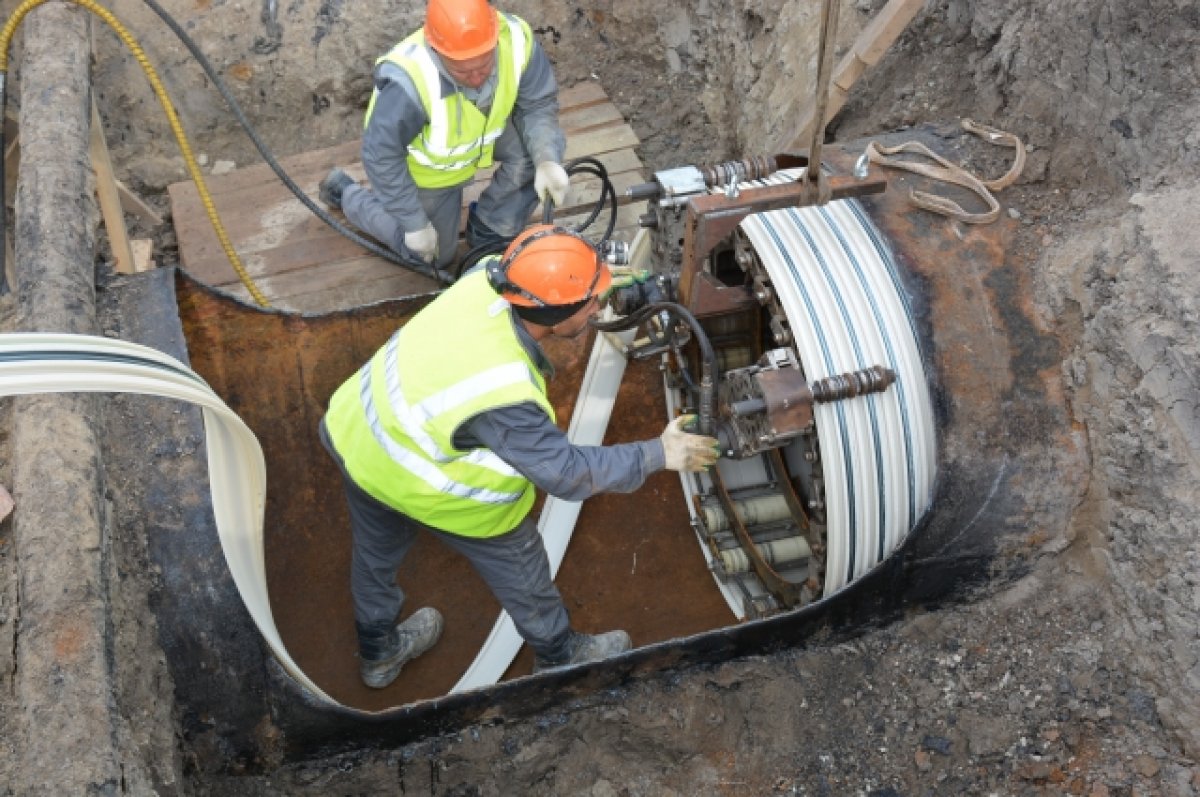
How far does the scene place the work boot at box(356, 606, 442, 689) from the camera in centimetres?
446

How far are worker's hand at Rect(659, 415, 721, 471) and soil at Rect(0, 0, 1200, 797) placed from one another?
30.5 inches

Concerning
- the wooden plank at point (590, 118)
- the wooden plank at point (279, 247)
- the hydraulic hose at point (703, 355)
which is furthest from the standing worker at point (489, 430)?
the wooden plank at point (590, 118)

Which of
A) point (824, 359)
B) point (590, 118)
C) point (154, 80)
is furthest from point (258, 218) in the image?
point (824, 359)

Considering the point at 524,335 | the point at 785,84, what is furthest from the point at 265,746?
the point at 785,84

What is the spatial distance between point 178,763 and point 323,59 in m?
4.55

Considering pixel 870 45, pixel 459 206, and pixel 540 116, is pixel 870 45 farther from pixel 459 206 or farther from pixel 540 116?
pixel 459 206

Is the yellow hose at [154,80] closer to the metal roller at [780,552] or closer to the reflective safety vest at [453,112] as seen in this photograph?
the reflective safety vest at [453,112]

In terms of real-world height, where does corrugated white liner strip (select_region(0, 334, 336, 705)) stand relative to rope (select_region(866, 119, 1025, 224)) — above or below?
below

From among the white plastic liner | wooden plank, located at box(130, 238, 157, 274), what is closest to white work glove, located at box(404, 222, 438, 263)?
wooden plank, located at box(130, 238, 157, 274)

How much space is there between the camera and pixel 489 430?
3389 mm

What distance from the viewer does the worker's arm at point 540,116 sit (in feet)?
16.7

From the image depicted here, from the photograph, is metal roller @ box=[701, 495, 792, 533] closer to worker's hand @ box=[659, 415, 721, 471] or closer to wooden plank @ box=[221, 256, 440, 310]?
worker's hand @ box=[659, 415, 721, 471]

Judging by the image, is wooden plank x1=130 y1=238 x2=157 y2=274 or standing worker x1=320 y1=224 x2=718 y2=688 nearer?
standing worker x1=320 y1=224 x2=718 y2=688

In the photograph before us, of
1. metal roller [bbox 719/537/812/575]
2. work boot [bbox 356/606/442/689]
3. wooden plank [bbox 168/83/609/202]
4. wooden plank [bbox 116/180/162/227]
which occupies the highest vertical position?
metal roller [bbox 719/537/812/575]
